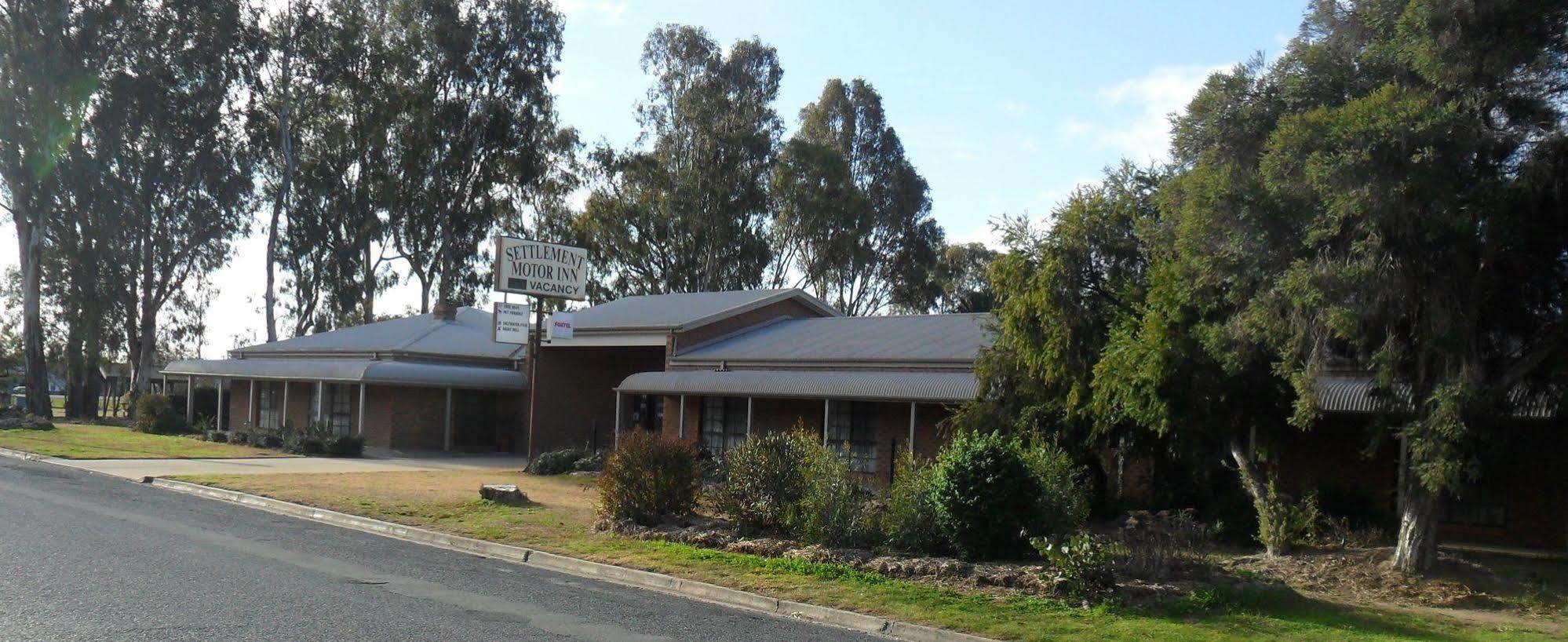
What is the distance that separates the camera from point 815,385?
2412 centimetres

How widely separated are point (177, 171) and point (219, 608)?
46.2 meters

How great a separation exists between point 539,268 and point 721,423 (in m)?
5.24

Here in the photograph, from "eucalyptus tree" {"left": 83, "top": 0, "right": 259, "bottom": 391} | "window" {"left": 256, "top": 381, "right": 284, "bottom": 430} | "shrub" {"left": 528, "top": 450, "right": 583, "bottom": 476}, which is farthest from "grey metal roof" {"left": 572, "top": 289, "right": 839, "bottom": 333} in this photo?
"eucalyptus tree" {"left": 83, "top": 0, "right": 259, "bottom": 391}

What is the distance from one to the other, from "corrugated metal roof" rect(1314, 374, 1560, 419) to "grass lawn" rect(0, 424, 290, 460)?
24056 millimetres

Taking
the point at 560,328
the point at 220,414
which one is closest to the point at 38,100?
the point at 220,414

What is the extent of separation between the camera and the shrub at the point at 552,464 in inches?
1025

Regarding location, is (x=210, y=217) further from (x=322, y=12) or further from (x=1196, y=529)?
(x=1196, y=529)

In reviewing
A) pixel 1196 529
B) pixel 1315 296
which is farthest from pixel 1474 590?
pixel 1315 296

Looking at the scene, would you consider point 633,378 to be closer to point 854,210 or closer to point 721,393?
point 721,393

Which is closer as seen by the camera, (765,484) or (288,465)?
(765,484)

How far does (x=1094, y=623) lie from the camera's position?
10.5 meters

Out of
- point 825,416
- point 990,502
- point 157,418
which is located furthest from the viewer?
point 157,418

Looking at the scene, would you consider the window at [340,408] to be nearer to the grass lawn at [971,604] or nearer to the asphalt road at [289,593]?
the grass lawn at [971,604]

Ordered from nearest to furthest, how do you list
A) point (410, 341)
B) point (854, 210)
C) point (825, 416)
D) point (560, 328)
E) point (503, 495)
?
point (503, 495), point (825, 416), point (560, 328), point (410, 341), point (854, 210)
